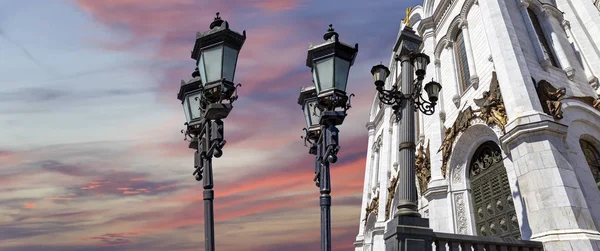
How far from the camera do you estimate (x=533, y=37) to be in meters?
16.2

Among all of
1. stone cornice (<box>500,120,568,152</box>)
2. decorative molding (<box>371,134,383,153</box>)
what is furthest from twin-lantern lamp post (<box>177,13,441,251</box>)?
decorative molding (<box>371,134,383,153</box>)

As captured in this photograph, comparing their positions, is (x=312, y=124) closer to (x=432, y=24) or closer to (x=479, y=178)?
(x=479, y=178)

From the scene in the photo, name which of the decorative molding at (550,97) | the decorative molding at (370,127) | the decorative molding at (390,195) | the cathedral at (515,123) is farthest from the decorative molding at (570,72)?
the decorative molding at (370,127)

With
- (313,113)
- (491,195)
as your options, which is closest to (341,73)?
(313,113)

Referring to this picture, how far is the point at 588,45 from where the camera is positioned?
1738 centimetres

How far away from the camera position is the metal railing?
31.0ft

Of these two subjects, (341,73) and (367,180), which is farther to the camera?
(367,180)

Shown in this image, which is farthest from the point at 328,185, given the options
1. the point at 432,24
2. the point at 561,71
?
the point at 432,24

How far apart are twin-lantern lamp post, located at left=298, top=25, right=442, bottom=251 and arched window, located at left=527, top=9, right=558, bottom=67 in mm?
8995

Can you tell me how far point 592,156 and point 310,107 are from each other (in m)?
11.2

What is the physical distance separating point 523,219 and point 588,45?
29.8ft

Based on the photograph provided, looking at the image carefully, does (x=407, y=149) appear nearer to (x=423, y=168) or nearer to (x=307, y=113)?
(x=307, y=113)

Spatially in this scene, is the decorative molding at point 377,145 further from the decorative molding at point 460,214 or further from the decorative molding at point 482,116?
the decorative molding at point 460,214

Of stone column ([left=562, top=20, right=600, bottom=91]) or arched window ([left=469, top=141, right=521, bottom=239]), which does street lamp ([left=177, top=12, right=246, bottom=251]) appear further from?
stone column ([left=562, top=20, right=600, bottom=91])
